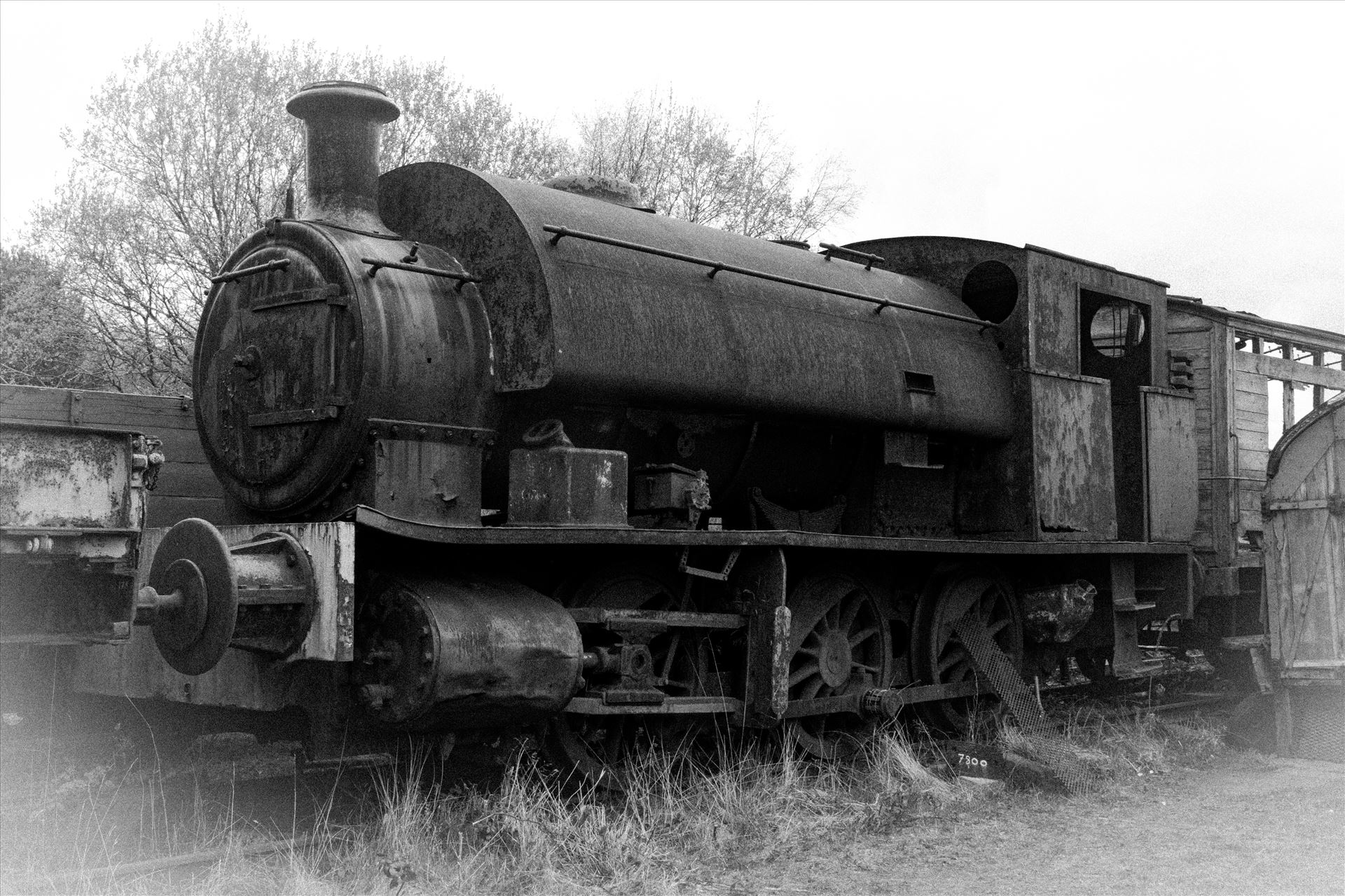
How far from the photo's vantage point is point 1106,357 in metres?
10.1

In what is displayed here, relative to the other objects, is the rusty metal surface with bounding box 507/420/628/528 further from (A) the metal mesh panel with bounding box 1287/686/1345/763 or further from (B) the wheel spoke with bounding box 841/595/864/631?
(A) the metal mesh panel with bounding box 1287/686/1345/763

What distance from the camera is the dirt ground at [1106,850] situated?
5277 millimetres

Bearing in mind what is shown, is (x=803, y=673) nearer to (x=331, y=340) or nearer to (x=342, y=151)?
(x=331, y=340)

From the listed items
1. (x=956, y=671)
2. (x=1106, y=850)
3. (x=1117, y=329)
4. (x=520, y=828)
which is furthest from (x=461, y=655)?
(x=1117, y=329)

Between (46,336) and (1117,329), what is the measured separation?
635 inches

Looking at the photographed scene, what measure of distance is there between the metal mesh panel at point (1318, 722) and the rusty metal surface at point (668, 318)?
10.6 feet

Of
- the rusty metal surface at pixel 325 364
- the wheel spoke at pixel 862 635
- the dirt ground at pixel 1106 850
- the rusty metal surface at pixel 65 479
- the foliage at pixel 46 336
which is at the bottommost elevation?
the dirt ground at pixel 1106 850

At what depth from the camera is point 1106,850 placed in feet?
19.6

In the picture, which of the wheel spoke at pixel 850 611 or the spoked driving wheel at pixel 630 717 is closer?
the spoked driving wheel at pixel 630 717

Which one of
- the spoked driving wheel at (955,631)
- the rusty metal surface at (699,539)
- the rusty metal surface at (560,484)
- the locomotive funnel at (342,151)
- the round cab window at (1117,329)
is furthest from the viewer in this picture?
the round cab window at (1117,329)

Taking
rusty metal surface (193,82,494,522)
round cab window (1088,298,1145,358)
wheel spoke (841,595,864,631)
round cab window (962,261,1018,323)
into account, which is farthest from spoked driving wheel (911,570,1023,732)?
rusty metal surface (193,82,494,522)

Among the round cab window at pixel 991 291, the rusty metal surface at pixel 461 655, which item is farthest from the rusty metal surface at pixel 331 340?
the round cab window at pixel 991 291

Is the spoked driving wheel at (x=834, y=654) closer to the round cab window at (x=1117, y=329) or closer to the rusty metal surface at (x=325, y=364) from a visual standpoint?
the rusty metal surface at (x=325, y=364)

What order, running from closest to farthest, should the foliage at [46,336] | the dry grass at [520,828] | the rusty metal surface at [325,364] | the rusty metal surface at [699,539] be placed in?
1. the dry grass at [520,828]
2. the rusty metal surface at [699,539]
3. the rusty metal surface at [325,364]
4. the foliage at [46,336]
